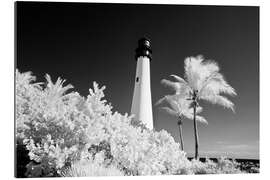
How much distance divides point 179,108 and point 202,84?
55 cm

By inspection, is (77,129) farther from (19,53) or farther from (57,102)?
(19,53)

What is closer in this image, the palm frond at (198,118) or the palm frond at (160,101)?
the palm frond at (160,101)

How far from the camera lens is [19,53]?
661cm

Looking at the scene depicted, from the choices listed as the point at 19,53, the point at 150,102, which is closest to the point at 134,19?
the point at 150,102

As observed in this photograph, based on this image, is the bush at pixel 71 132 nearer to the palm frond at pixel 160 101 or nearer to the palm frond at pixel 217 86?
the palm frond at pixel 160 101

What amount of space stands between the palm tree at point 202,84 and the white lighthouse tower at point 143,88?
1.34 feet

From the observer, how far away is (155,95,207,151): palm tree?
7.38 metres

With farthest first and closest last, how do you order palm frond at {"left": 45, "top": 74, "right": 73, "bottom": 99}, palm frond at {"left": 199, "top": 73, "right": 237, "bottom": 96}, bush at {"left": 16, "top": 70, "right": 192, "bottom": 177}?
1. palm frond at {"left": 199, "top": 73, "right": 237, "bottom": 96}
2. palm frond at {"left": 45, "top": 74, "right": 73, "bottom": 99}
3. bush at {"left": 16, "top": 70, "right": 192, "bottom": 177}

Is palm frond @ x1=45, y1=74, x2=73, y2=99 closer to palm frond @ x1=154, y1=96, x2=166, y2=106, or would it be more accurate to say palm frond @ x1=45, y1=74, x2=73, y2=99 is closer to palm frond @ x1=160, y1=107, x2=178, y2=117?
palm frond @ x1=154, y1=96, x2=166, y2=106

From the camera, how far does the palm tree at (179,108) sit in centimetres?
738

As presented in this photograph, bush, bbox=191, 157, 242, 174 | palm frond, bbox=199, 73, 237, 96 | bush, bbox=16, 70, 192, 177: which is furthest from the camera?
palm frond, bbox=199, 73, 237, 96

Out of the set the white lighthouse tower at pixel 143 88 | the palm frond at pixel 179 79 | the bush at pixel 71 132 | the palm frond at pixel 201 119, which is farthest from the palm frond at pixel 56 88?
the palm frond at pixel 201 119

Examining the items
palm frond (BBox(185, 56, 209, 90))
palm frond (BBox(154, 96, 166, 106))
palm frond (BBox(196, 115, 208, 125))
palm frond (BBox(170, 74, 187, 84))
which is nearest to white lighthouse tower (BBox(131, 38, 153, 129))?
palm frond (BBox(154, 96, 166, 106))

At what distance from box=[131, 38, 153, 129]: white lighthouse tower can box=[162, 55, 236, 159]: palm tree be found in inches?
16.1
